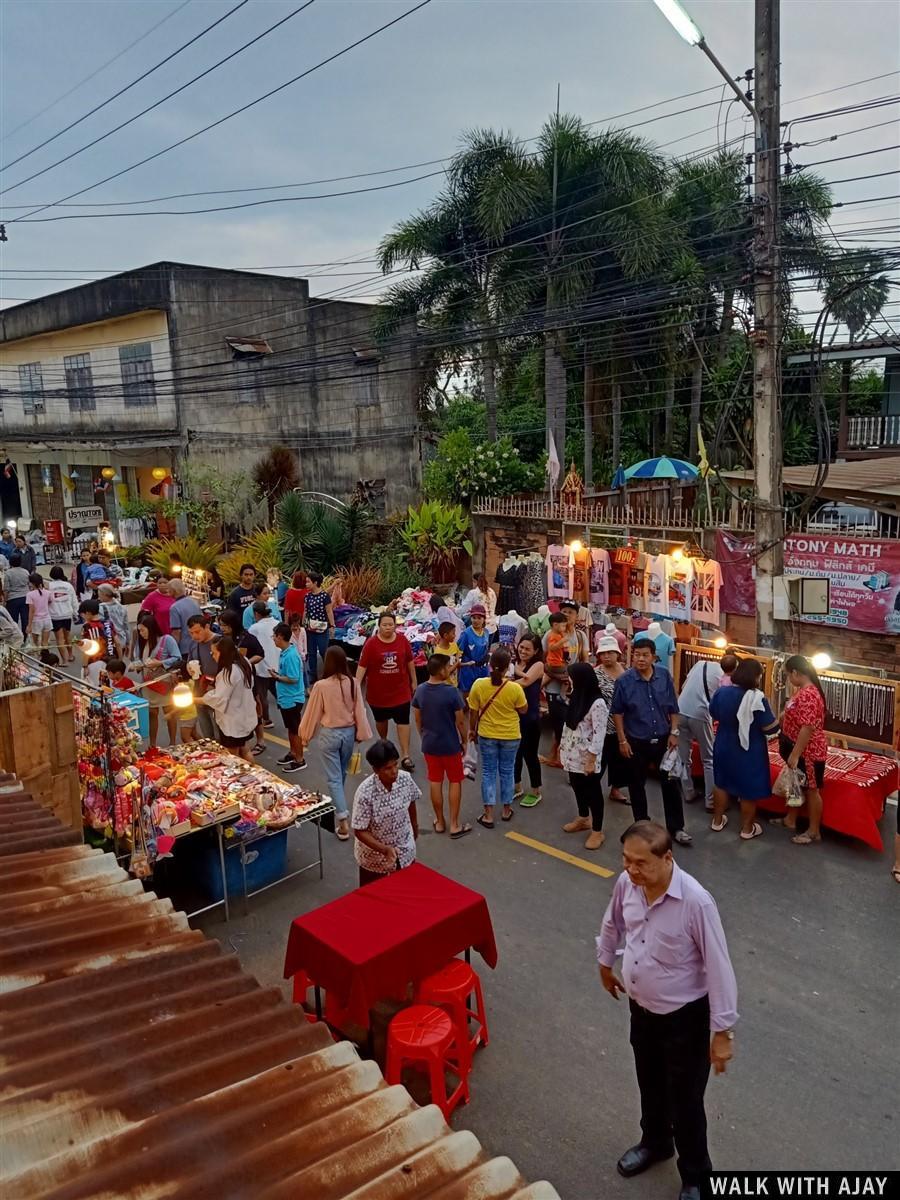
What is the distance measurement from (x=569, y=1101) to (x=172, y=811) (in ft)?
10.6

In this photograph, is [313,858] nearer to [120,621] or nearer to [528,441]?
[120,621]

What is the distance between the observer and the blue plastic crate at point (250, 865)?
6.32 m

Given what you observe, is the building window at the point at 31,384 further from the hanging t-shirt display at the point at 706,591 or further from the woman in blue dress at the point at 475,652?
the hanging t-shirt display at the point at 706,591

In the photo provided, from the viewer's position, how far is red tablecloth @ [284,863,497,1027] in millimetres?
4289

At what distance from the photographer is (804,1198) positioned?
3.64 metres

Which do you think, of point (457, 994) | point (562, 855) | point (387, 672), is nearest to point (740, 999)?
point (457, 994)

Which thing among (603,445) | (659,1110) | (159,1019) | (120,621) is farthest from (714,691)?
(603,445)

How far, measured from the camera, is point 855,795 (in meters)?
6.98

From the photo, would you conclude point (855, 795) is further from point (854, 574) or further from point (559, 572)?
point (559, 572)

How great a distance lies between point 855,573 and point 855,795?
12.0ft

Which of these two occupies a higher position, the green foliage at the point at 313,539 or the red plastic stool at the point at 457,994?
the green foliage at the point at 313,539

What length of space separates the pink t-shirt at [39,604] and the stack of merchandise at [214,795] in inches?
320

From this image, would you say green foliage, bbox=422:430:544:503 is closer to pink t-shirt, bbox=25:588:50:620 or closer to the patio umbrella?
the patio umbrella

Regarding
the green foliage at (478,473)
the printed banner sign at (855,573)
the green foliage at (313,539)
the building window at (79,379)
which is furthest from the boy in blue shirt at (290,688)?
the building window at (79,379)
